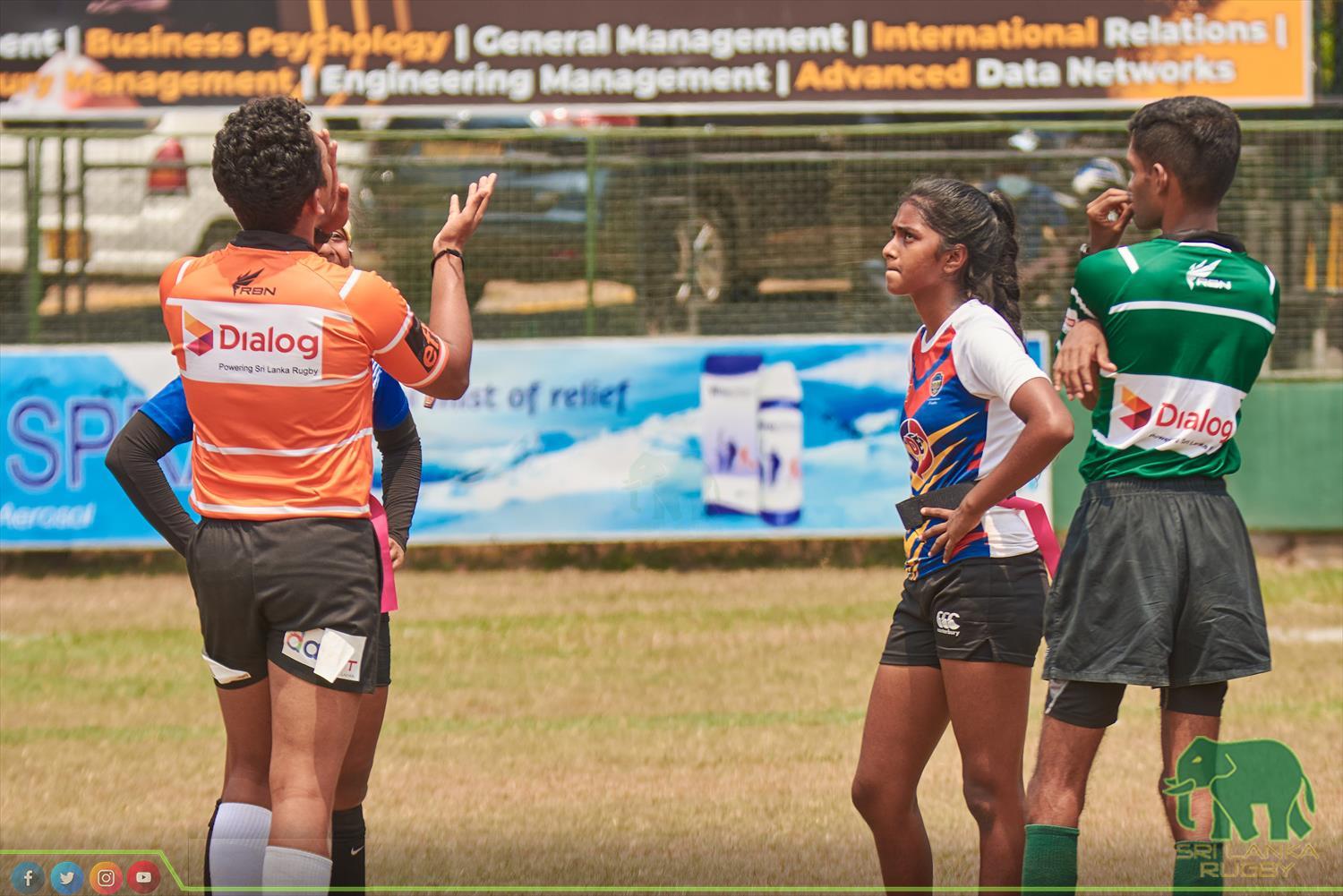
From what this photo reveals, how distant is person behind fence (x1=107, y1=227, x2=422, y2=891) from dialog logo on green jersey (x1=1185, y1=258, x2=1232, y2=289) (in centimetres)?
188

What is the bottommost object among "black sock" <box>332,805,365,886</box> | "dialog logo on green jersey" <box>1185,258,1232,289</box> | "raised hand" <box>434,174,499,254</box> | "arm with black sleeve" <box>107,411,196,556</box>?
"black sock" <box>332,805,365,886</box>

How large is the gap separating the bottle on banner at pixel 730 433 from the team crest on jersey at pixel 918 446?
7.36 metres

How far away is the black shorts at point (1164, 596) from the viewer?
3.91 meters

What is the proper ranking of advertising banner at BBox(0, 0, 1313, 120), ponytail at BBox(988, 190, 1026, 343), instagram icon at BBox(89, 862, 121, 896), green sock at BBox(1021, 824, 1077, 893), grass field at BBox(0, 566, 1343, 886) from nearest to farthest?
green sock at BBox(1021, 824, 1077, 893)
ponytail at BBox(988, 190, 1026, 343)
instagram icon at BBox(89, 862, 121, 896)
grass field at BBox(0, 566, 1343, 886)
advertising banner at BBox(0, 0, 1313, 120)

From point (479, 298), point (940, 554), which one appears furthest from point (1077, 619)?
point (479, 298)

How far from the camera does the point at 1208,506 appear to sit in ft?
13.0

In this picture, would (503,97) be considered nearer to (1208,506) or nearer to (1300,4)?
(1300,4)

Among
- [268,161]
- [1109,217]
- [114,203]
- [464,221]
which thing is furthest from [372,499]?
[114,203]

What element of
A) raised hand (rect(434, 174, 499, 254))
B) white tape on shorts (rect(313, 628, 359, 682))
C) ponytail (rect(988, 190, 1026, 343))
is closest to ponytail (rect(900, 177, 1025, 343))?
ponytail (rect(988, 190, 1026, 343))

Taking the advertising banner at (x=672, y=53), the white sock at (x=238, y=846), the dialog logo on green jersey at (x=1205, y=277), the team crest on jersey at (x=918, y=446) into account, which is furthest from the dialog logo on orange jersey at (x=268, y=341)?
the advertising banner at (x=672, y=53)

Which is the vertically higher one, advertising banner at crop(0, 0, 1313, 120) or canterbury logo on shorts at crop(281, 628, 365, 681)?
advertising banner at crop(0, 0, 1313, 120)

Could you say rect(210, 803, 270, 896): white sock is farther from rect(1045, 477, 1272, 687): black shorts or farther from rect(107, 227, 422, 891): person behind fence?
rect(1045, 477, 1272, 687): black shorts

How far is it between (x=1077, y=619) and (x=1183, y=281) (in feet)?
2.71

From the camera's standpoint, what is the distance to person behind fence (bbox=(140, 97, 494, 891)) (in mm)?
3564
